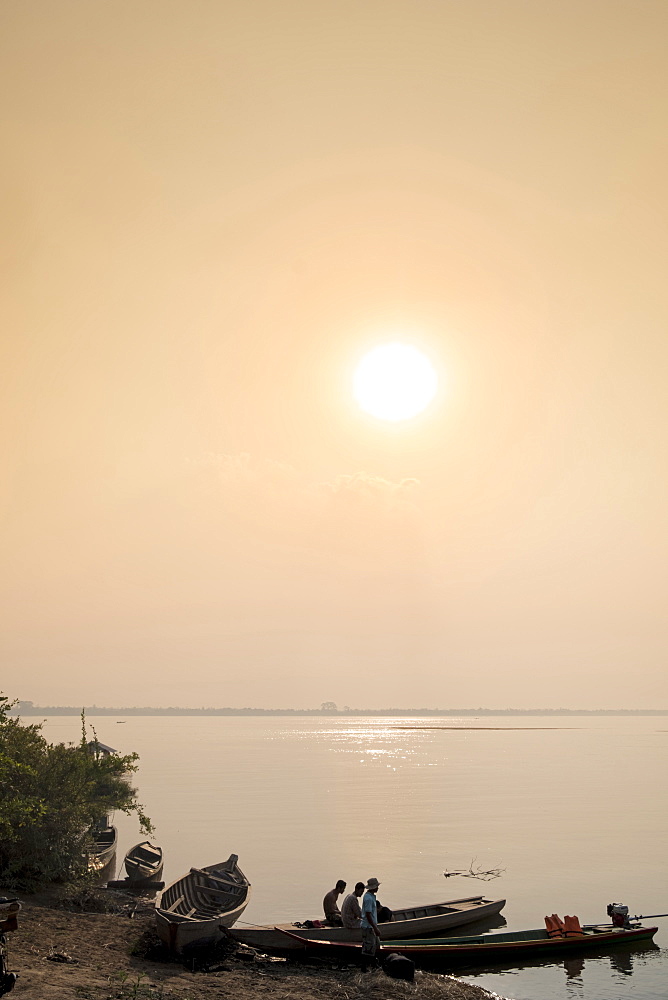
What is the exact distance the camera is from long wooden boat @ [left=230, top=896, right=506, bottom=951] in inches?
898

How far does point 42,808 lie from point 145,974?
764 centimetres

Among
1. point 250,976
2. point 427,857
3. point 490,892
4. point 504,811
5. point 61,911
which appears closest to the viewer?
point 250,976

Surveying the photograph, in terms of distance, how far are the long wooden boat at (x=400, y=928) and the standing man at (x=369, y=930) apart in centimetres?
162

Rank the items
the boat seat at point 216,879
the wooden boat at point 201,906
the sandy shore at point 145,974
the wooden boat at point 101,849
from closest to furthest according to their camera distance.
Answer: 1. the sandy shore at point 145,974
2. the wooden boat at point 201,906
3. the boat seat at point 216,879
4. the wooden boat at point 101,849

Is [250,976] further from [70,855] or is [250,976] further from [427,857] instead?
[427,857]

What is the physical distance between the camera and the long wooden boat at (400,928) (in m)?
22.8

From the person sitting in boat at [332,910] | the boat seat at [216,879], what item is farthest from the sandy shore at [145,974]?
the boat seat at [216,879]

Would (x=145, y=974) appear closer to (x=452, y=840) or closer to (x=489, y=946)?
(x=489, y=946)

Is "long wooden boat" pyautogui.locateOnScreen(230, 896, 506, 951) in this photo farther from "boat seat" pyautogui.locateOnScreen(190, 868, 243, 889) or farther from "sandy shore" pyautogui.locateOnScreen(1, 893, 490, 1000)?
"boat seat" pyautogui.locateOnScreen(190, 868, 243, 889)

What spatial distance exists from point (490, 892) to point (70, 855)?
21.0m

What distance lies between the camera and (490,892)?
3866cm

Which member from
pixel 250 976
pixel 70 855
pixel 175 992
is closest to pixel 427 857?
pixel 70 855

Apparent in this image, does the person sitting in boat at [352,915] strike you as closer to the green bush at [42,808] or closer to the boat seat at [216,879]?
the boat seat at [216,879]

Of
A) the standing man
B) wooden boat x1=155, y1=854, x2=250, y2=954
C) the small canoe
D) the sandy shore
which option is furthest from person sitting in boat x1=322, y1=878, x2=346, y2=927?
the small canoe
